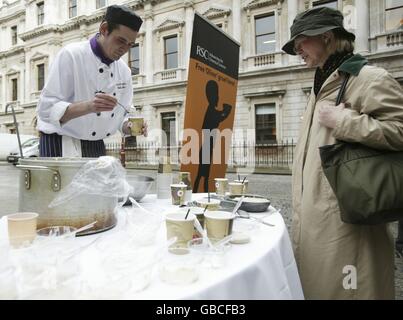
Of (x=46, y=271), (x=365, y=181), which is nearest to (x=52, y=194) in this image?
(x=46, y=271)

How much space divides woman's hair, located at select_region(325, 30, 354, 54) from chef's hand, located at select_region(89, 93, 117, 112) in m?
1.28

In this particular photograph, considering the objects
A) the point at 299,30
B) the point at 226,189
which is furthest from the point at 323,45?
the point at 226,189

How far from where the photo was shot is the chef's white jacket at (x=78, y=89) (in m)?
1.84

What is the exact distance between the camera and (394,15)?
12.9m

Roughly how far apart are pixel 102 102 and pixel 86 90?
1.55 feet

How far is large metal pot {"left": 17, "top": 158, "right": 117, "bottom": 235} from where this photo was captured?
3.67 ft

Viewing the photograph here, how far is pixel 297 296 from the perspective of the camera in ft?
4.21

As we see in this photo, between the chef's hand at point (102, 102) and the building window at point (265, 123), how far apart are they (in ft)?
46.3

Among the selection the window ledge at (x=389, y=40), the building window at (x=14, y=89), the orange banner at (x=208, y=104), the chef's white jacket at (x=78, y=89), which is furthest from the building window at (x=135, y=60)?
the chef's white jacket at (x=78, y=89)

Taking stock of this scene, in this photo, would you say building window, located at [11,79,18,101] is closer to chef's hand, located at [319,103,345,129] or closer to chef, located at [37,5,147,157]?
chef, located at [37,5,147,157]

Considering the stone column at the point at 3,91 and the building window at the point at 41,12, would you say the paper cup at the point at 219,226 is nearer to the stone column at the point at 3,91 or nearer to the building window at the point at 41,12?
the building window at the point at 41,12

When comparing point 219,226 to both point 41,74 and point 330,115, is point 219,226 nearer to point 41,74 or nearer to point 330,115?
point 330,115

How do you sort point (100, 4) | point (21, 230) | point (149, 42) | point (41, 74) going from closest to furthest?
point (21, 230) → point (149, 42) → point (100, 4) → point (41, 74)
